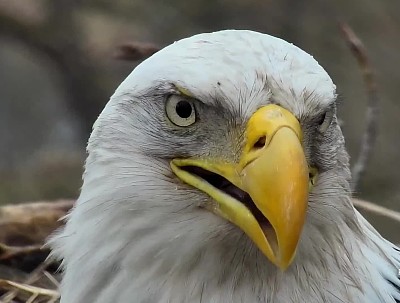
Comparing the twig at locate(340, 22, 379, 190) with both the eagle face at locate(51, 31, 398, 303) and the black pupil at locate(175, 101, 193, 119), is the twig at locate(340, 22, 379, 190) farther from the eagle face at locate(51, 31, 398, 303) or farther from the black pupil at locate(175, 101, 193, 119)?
the black pupil at locate(175, 101, 193, 119)

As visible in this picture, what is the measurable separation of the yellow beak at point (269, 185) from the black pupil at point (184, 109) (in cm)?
8

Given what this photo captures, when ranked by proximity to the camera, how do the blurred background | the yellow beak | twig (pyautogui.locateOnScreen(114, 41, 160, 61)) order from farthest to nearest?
the blurred background, twig (pyautogui.locateOnScreen(114, 41, 160, 61)), the yellow beak

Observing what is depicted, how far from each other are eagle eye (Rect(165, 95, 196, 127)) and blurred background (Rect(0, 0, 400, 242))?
3604 millimetres

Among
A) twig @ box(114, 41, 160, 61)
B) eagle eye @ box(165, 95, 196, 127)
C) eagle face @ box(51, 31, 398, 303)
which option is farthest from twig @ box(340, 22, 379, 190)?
eagle eye @ box(165, 95, 196, 127)

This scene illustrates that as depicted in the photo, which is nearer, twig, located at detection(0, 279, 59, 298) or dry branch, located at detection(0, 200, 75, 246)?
twig, located at detection(0, 279, 59, 298)

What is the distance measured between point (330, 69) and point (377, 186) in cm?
111

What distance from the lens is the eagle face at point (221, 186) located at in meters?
1.35

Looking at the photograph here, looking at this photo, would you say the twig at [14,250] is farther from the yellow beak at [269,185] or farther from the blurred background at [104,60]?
the blurred background at [104,60]

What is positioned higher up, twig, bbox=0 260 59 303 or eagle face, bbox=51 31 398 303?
eagle face, bbox=51 31 398 303

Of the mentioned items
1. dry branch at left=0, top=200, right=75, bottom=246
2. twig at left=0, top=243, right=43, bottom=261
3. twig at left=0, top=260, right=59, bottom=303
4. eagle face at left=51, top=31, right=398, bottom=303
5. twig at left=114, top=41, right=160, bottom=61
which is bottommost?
twig at left=0, top=260, right=59, bottom=303

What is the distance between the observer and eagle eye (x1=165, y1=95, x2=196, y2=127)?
1.43 m

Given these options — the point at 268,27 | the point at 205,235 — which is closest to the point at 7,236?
the point at 205,235

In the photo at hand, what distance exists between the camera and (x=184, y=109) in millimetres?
1432

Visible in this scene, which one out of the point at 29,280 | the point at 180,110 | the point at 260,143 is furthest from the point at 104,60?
the point at 260,143
